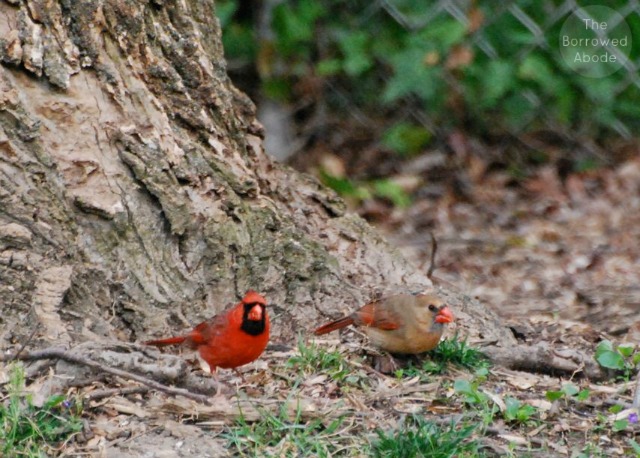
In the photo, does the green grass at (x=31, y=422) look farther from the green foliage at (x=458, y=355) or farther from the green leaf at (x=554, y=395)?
the green leaf at (x=554, y=395)

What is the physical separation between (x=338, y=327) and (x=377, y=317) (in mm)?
186

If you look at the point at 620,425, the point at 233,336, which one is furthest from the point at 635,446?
the point at 233,336

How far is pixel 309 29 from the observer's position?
840 cm

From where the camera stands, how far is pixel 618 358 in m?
4.53

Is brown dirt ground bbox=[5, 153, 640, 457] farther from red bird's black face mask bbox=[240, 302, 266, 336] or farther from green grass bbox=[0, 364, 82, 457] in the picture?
red bird's black face mask bbox=[240, 302, 266, 336]

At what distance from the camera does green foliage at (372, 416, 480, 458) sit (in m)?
3.57

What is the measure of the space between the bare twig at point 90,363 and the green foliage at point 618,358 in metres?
1.76

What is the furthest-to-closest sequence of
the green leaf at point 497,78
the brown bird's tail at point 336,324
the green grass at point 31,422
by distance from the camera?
the green leaf at point 497,78
the brown bird's tail at point 336,324
the green grass at point 31,422

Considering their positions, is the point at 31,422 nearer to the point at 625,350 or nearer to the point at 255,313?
the point at 255,313

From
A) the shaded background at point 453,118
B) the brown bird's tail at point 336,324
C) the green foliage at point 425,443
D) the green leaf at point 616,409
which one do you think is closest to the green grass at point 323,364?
the brown bird's tail at point 336,324

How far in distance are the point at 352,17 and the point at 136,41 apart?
431 cm

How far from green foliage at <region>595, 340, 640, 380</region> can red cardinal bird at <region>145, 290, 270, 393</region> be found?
1440 millimetres

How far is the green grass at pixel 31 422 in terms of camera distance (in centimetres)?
351

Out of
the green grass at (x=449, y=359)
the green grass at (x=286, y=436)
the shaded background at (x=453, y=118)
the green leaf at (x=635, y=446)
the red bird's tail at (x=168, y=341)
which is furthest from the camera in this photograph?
the shaded background at (x=453, y=118)
